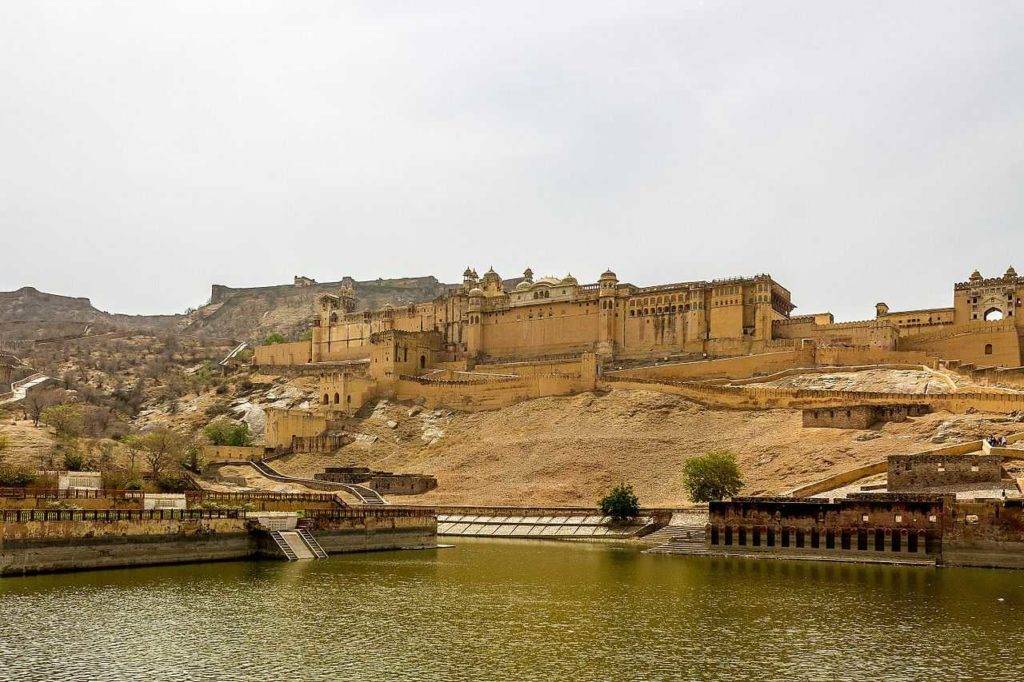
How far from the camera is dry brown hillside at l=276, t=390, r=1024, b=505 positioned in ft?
176

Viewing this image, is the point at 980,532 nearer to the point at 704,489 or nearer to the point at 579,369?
the point at 704,489

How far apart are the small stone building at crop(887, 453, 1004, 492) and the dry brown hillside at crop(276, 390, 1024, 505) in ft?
28.0

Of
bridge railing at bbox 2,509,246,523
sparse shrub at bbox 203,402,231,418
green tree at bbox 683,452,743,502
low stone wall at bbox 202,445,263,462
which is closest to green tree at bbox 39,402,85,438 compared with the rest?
low stone wall at bbox 202,445,263,462

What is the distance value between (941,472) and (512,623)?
2318 cm

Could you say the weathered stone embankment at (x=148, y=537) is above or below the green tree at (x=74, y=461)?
below

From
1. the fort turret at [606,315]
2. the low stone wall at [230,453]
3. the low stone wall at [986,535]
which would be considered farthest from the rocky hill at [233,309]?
the low stone wall at [986,535]

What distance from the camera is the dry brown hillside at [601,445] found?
53594 mm

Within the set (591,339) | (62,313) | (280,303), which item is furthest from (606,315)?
(62,313)

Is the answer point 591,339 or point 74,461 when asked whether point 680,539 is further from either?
point 591,339

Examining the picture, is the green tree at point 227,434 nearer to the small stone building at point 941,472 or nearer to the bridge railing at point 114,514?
the bridge railing at point 114,514

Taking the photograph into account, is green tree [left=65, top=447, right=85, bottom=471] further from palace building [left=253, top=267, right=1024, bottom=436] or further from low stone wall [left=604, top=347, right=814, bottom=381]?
low stone wall [left=604, top=347, right=814, bottom=381]

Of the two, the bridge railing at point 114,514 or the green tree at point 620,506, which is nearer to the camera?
the bridge railing at point 114,514

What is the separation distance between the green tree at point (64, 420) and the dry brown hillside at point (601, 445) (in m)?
13.5

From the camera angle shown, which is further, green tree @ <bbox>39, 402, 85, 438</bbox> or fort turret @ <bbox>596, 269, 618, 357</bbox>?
fort turret @ <bbox>596, 269, 618, 357</bbox>
